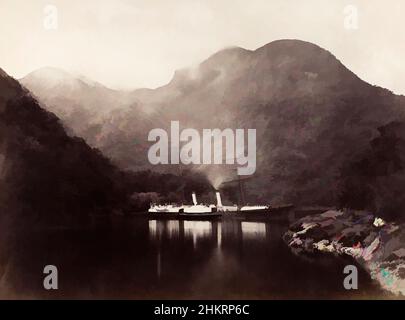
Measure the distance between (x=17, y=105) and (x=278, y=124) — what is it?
10.7 feet

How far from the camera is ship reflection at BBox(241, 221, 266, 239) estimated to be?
6.07 meters

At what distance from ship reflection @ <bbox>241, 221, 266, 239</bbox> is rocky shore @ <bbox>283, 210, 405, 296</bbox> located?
33cm

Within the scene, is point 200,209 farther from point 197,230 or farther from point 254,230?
point 254,230

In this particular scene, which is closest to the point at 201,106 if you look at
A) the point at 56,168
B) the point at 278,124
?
the point at 278,124

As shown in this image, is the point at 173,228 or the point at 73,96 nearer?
the point at 73,96

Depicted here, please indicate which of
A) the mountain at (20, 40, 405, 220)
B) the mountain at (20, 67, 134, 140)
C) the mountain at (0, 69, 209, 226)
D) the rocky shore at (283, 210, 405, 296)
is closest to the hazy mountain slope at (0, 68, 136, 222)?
the mountain at (0, 69, 209, 226)

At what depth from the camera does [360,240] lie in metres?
6.00

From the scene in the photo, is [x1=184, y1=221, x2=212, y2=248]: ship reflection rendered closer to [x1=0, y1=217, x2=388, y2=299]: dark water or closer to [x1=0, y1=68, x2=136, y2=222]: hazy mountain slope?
[x1=0, y1=217, x2=388, y2=299]: dark water

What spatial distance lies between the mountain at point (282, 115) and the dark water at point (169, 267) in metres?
0.72

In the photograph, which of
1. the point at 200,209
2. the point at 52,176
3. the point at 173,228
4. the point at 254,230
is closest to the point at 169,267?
the point at 173,228

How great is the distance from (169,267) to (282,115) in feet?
7.64

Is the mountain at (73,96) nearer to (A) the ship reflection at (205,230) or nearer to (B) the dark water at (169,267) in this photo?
(B) the dark water at (169,267)

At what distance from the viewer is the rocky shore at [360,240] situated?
19.2 ft

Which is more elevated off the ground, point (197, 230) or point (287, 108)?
point (287, 108)
